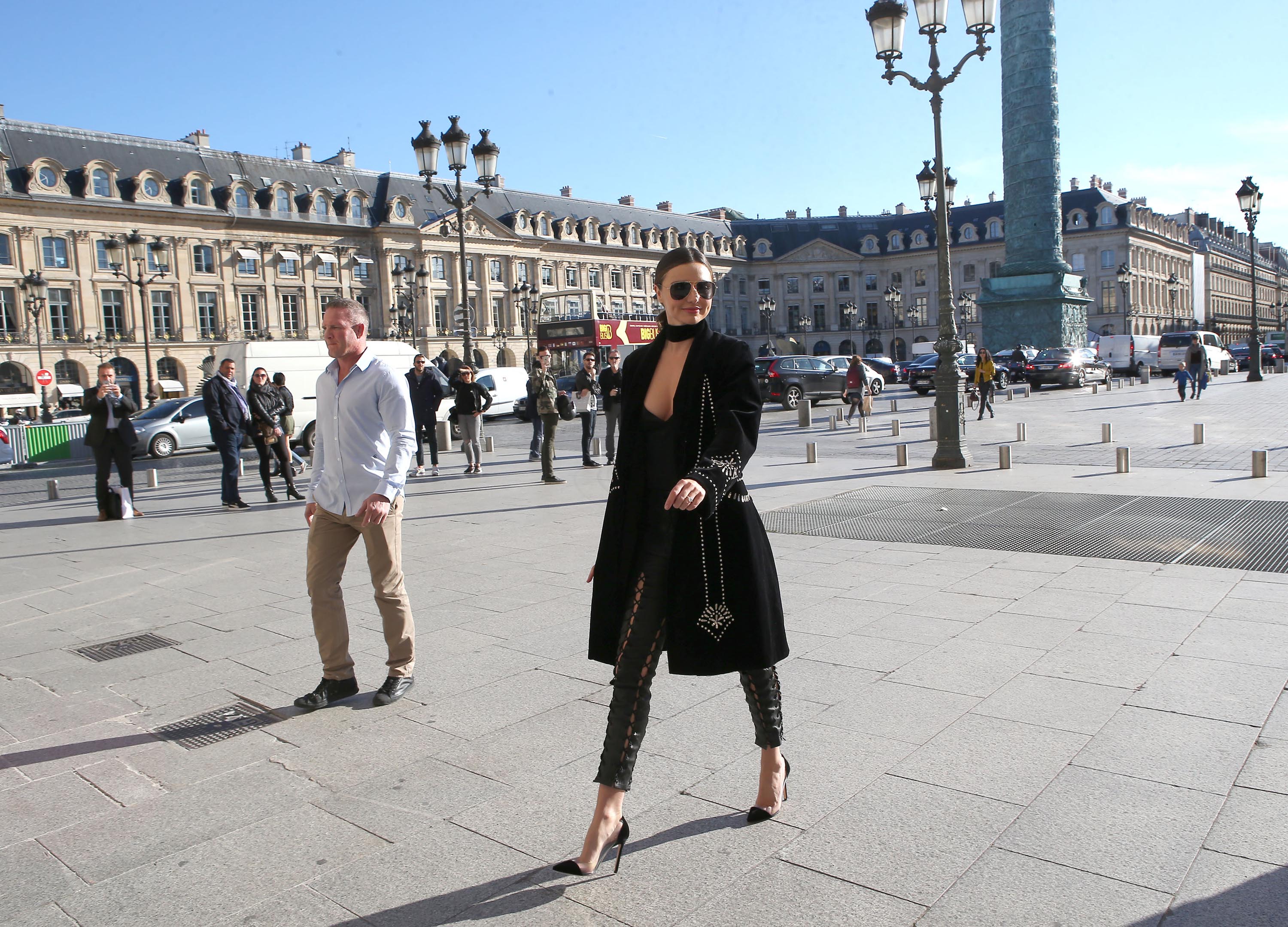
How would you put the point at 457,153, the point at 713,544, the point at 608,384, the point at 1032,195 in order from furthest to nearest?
the point at 1032,195
the point at 457,153
the point at 608,384
the point at 713,544

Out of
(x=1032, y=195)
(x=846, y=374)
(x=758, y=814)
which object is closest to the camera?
(x=758, y=814)

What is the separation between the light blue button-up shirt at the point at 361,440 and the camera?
4473mm

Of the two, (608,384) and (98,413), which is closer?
(98,413)

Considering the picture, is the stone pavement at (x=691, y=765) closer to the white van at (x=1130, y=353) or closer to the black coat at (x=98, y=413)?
the black coat at (x=98, y=413)

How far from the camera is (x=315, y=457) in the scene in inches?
185

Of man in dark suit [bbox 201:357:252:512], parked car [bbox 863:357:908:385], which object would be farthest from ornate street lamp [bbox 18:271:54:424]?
parked car [bbox 863:357:908:385]

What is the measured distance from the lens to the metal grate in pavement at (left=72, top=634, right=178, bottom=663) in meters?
5.52

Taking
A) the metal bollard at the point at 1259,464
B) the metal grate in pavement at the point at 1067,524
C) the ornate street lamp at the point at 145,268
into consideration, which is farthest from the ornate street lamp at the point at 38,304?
the metal bollard at the point at 1259,464

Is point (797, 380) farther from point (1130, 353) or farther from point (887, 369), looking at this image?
point (1130, 353)

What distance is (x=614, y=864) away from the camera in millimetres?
2936

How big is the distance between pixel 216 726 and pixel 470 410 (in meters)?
10.8

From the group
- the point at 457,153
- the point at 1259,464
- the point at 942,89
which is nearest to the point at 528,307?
the point at 457,153

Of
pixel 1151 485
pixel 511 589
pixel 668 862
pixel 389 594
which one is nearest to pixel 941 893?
pixel 668 862

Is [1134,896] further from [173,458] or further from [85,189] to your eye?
[85,189]
